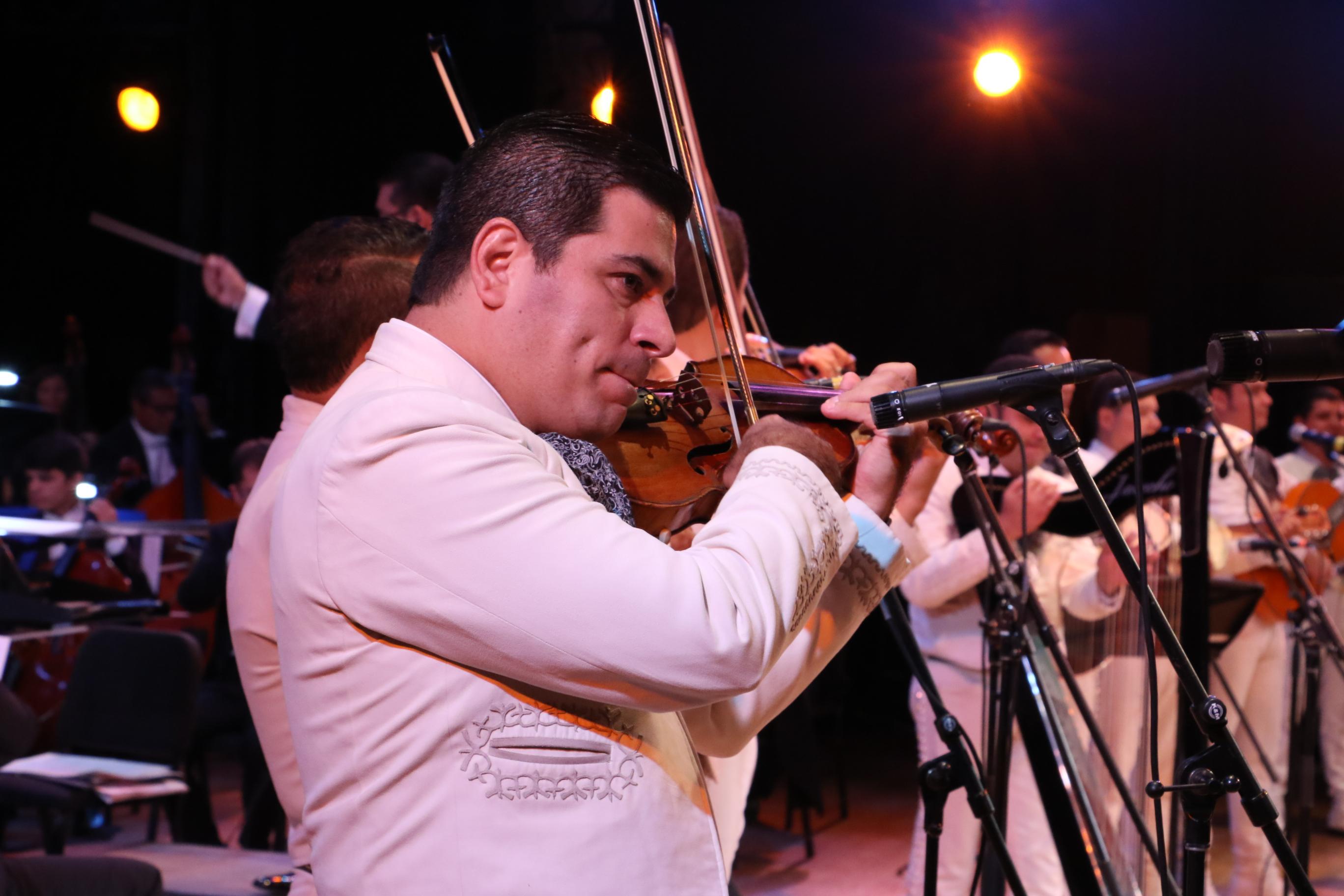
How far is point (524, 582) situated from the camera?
1111 mm

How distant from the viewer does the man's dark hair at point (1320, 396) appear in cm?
647

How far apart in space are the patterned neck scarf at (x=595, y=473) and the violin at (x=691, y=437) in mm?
79

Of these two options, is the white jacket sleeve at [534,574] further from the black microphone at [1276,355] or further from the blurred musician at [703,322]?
the blurred musician at [703,322]

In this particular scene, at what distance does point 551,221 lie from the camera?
4.34ft

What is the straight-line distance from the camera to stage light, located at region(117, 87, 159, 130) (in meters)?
8.16

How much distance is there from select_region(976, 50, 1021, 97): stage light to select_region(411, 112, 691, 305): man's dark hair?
203 inches

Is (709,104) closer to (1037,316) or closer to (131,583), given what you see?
(1037,316)

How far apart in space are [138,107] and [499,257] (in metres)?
8.03

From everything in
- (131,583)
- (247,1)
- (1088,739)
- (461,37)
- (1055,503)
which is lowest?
(1088,739)

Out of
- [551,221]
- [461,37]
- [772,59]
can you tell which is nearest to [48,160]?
[461,37]

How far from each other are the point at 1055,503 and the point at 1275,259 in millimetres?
3704

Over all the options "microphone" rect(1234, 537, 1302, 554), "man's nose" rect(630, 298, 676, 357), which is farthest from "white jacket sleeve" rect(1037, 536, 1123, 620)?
"man's nose" rect(630, 298, 676, 357)

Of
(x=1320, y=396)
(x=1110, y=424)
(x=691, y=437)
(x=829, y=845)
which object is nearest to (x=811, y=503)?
(x=691, y=437)

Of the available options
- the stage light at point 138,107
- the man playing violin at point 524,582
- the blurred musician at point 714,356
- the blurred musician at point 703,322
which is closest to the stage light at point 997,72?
the blurred musician at point 703,322
